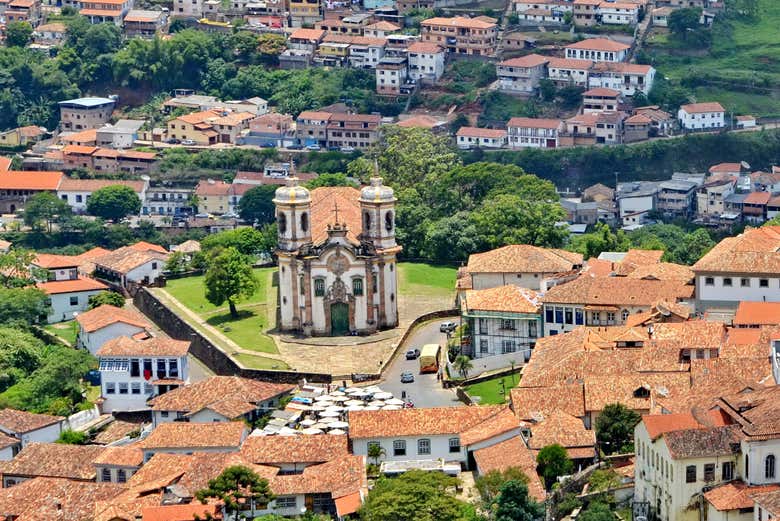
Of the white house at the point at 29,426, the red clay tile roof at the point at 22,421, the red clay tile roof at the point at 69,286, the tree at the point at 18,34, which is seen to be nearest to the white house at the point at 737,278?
the white house at the point at 29,426

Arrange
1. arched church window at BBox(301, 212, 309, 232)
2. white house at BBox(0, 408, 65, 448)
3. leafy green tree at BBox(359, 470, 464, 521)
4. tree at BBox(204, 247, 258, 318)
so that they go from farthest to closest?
tree at BBox(204, 247, 258, 318) → arched church window at BBox(301, 212, 309, 232) → white house at BBox(0, 408, 65, 448) → leafy green tree at BBox(359, 470, 464, 521)

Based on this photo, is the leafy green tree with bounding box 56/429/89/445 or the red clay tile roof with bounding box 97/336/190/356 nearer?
the leafy green tree with bounding box 56/429/89/445

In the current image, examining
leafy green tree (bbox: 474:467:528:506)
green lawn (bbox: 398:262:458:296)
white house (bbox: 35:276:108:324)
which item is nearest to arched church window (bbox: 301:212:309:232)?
green lawn (bbox: 398:262:458:296)

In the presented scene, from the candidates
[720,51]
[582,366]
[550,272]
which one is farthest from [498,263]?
[720,51]

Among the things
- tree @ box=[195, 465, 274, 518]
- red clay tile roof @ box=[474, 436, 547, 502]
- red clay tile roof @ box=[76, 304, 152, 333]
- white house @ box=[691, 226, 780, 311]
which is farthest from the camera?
red clay tile roof @ box=[76, 304, 152, 333]

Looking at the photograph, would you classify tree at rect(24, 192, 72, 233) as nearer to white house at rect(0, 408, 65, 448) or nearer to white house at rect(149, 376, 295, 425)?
white house at rect(0, 408, 65, 448)

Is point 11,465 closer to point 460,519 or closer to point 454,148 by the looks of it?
point 460,519
